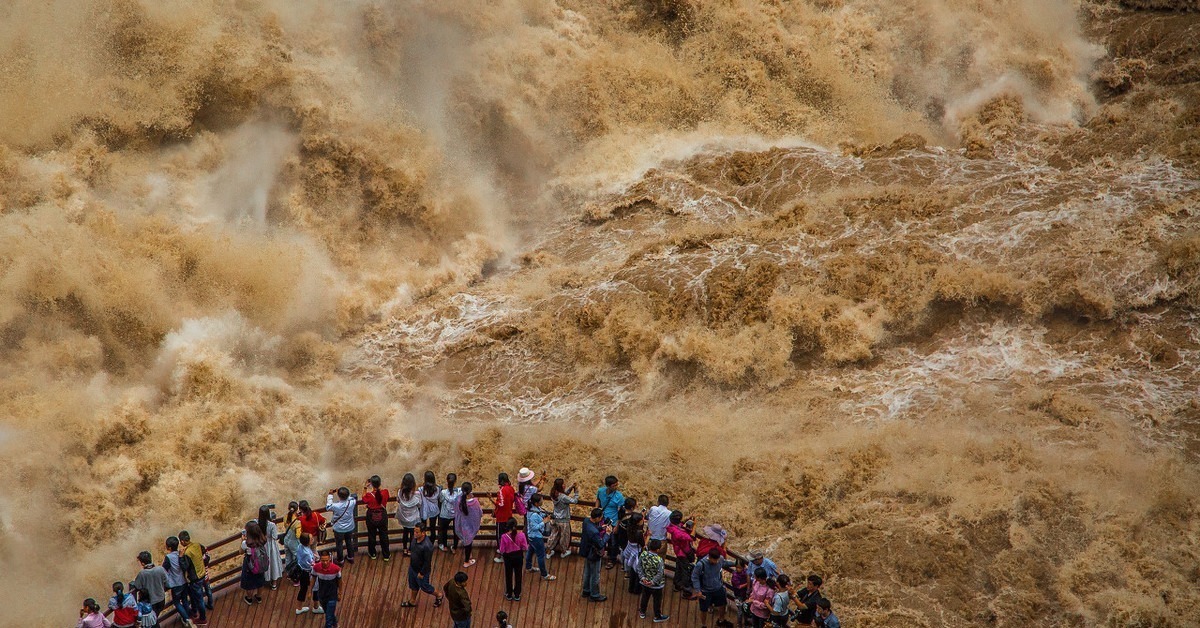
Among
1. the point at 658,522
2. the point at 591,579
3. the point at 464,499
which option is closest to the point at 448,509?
the point at 464,499

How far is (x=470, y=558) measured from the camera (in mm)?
11492

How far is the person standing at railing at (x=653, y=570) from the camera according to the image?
1026cm

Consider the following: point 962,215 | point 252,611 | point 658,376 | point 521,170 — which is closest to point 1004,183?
point 962,215

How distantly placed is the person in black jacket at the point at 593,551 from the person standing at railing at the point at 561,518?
252 millimetres

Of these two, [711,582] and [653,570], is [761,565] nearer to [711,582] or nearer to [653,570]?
[711,582]

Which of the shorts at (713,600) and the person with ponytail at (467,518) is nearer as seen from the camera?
the shorts at (713,600)

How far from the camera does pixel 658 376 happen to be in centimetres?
1642

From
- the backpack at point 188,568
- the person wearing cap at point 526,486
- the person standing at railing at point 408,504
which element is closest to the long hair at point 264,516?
the backpack at point 188,568

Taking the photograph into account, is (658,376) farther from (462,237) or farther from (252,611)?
(252,611)

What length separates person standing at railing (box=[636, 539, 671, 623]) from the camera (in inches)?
404

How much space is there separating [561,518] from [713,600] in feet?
5.85

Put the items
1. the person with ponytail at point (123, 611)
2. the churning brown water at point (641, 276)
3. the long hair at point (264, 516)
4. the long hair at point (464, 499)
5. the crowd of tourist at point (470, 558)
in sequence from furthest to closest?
the churning brown water at point (641, 276) → the long hair at point (464, 499) → the long hair at point (264, 516) → the crowd of tourist at point (470, 558) → the person with ponytail at point (123, 611)

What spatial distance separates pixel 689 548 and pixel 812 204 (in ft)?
33.1

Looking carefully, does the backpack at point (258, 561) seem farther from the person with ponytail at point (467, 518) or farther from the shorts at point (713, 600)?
the shorts at point (713, 600)
